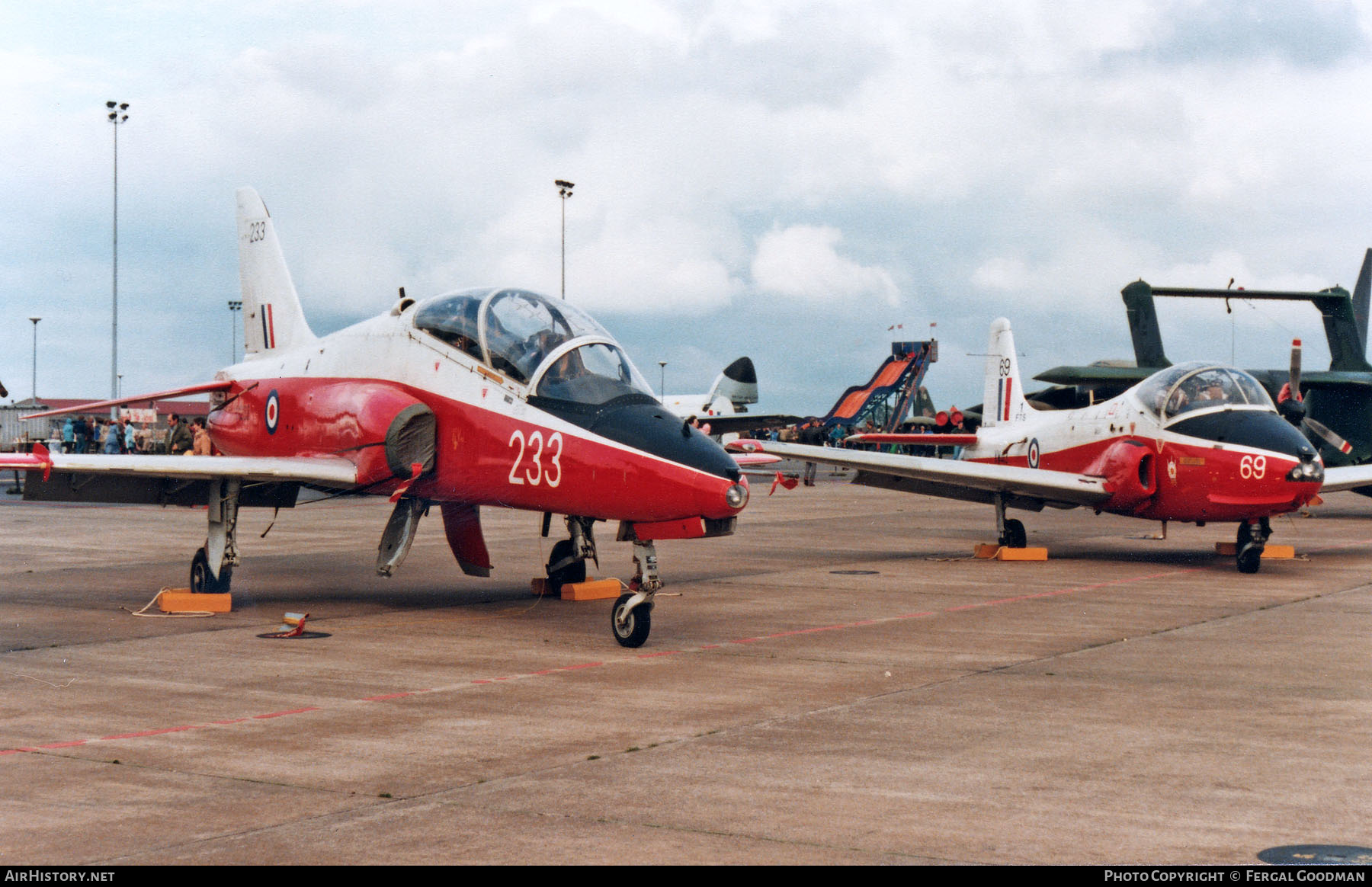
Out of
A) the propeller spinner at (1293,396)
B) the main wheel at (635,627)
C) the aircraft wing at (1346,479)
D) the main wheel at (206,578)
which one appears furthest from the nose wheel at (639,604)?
the propeller spinner at (1293,396)

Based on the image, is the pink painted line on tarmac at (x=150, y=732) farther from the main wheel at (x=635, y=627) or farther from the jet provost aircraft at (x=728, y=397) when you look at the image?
the jet provost aircraft at (x=728, y=397)

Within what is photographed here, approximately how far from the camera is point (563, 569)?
571 inches

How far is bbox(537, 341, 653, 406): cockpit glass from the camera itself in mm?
11188

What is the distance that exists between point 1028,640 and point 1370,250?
94.4ft

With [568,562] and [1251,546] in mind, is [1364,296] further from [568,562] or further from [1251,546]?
[568,562]

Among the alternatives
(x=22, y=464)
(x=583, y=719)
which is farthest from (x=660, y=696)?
(x=22, y=464)

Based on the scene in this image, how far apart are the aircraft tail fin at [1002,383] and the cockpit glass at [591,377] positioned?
13.8m

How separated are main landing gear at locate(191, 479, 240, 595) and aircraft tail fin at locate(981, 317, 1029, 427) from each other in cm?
1494

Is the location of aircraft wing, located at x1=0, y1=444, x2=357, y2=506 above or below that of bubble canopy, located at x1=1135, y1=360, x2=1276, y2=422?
below

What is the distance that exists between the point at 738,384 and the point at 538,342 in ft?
170

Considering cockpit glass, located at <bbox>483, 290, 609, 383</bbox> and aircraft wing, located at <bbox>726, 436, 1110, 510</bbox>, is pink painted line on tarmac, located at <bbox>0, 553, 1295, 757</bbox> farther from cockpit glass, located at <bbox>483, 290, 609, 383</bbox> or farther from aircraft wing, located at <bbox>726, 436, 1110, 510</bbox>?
cockpit glass, located at <bbox>483, 290, 609, 383</bbox>

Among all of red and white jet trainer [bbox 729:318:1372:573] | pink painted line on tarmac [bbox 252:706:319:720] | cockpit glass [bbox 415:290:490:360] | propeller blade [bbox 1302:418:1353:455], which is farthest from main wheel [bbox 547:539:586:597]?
propeller blade [bbox 1302:418:1353:455]

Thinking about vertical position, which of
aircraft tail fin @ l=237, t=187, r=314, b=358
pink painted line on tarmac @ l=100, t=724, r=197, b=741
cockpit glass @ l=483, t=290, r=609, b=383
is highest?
aircraft tail fin @ l=237, t=187, r=314, b=358

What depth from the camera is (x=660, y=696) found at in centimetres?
852
